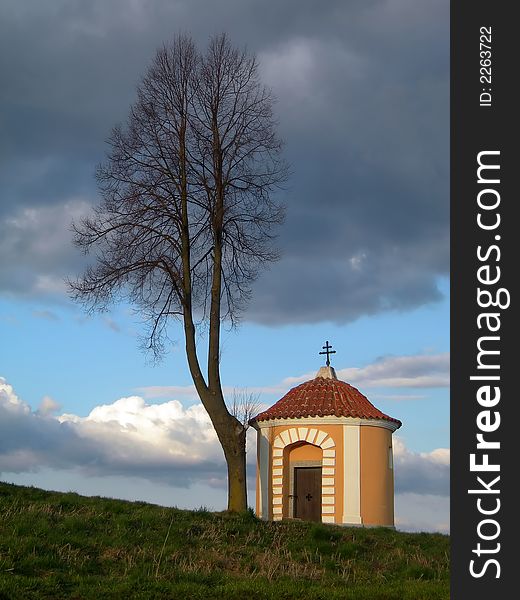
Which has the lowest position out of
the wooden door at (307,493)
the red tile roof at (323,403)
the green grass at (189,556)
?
the green grass at (189,556)

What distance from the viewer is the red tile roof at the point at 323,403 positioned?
2703 centimetres

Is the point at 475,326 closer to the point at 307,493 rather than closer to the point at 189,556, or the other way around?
the point at 189,556

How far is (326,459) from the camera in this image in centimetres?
2683

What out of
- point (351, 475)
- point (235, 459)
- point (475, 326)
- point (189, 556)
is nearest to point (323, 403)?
point (351, 475)

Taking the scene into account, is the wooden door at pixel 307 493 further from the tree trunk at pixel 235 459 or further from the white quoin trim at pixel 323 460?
the tree trunk at pixel 235 459

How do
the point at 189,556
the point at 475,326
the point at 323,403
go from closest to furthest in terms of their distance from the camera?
the point at 475,326
the point at 189,556
the point at 323,403

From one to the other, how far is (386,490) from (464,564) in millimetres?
18578

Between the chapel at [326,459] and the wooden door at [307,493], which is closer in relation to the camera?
the chapel at [326,459]

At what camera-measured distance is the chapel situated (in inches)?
1046

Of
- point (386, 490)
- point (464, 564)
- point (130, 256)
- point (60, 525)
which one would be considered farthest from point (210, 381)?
point (464, 564)

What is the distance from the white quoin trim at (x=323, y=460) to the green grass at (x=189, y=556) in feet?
13.7

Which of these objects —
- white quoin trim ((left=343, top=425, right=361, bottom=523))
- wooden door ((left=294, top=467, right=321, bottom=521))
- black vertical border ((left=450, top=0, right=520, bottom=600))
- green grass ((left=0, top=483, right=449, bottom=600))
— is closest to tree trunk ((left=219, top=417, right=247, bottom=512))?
green grass ((left=0, top=483, right=449, bottom=600))

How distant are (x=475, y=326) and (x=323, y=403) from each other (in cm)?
1865

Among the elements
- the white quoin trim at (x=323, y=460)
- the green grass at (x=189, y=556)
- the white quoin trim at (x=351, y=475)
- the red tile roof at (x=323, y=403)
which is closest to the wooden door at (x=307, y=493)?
the white quoin trim at (x=323, y=460)
